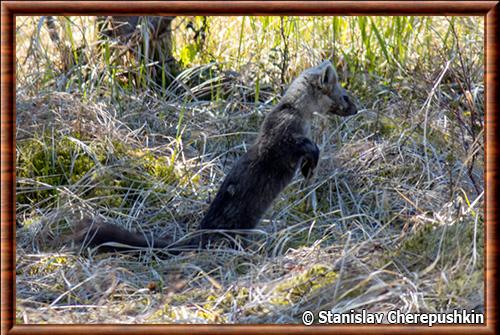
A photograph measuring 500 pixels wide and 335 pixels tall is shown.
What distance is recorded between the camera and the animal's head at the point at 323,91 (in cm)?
500

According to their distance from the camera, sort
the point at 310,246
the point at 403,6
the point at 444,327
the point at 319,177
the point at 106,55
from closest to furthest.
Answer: the point at 444,327 < the point at 403,6 < the point at 310,246 < the point at 319,177 < the point at 106,55

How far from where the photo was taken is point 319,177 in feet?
16.4

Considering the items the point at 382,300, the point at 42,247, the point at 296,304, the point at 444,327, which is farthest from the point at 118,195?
the point at 444,327

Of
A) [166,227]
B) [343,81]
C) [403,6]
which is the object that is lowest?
[166,227]

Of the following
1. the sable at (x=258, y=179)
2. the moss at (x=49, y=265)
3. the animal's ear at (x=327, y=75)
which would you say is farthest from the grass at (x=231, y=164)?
the animal's ear at (x=327, y=75)

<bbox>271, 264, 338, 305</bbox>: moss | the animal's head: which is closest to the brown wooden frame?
<bbox>271, 264, 338, 305</bbox>: moss

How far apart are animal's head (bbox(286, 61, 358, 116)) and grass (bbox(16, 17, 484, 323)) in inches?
8.4

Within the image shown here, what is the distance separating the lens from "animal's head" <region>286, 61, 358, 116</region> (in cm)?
500

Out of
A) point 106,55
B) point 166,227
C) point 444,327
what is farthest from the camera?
point 106,55

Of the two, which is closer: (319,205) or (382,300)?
(382,300)

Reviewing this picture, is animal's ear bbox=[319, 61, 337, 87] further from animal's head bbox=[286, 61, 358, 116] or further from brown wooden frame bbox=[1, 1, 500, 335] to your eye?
brown wooden frame bbox=[1, 1, 500, 335]

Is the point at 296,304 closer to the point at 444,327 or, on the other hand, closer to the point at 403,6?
the point at 444,327

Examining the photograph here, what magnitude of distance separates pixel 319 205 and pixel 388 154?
0.64 metres

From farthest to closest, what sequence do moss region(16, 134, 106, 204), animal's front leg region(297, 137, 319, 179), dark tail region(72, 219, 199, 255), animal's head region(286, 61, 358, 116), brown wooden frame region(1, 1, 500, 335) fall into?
animal's head region(286, 61, 358, 116), moss region(16, 134, 106, 204), animal's front leg region(297, 137, 319, 179), dark tail region(72, 219, 199, 255), brown wooden frame region(1, 1, 500, 335)
